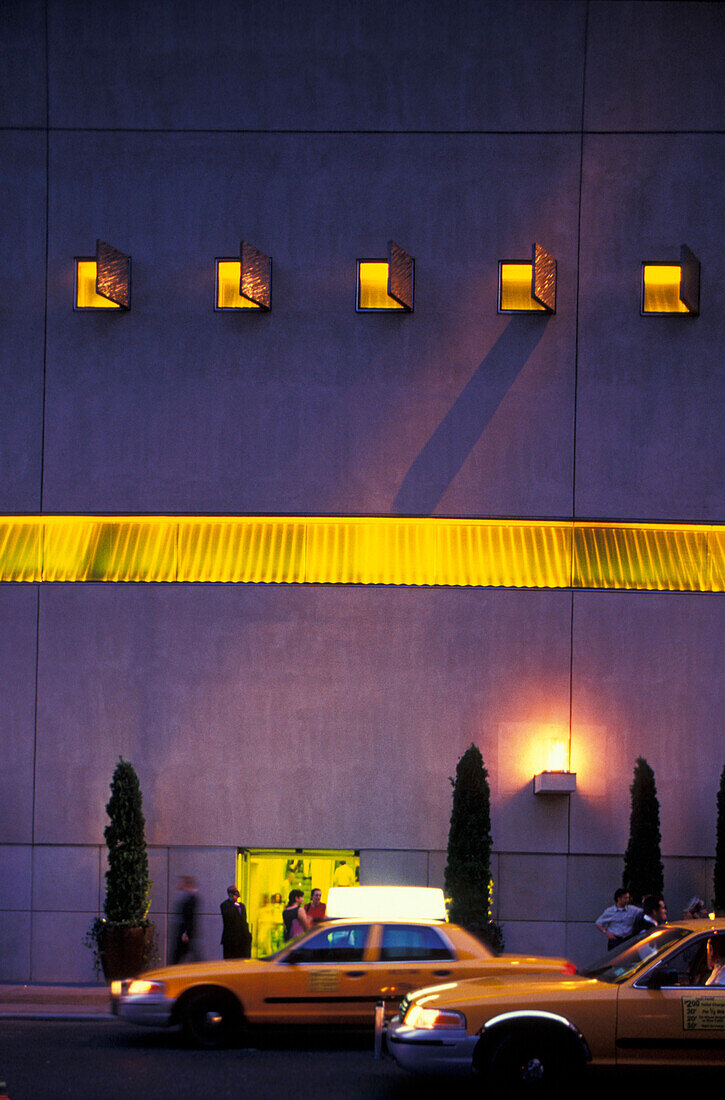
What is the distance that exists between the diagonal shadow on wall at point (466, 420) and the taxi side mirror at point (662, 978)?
11.0 meters

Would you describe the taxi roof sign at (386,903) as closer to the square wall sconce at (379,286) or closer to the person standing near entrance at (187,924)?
the person standing near entrance at (187,924)

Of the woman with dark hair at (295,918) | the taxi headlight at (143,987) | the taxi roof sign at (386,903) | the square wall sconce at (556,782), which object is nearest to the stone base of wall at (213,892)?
the square wall sconce at (556,782)

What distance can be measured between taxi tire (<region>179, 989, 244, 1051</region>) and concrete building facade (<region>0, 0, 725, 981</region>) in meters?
6.52

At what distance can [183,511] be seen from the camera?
792 inches

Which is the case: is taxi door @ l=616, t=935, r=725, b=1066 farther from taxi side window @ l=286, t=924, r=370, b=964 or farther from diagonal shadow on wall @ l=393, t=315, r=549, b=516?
diagonal shadow on wall @ l=393, t=315, r=549, b=516

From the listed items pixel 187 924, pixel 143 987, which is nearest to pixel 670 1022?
pixel 143 987

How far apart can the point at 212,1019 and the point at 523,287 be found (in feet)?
39.2

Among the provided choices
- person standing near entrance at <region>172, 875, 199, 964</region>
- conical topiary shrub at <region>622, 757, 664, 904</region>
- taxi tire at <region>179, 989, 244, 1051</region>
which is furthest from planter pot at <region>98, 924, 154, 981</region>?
conical topiary shrub at <region>622, 757, 664, 904</region>

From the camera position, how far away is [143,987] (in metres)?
12.9

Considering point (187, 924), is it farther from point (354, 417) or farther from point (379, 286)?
point (379, 286)

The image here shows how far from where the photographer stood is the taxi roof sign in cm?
1448

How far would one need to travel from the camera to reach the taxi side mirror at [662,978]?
31.5ft

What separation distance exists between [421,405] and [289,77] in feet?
17.7

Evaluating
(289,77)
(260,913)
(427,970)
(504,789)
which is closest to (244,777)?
(260,913)
